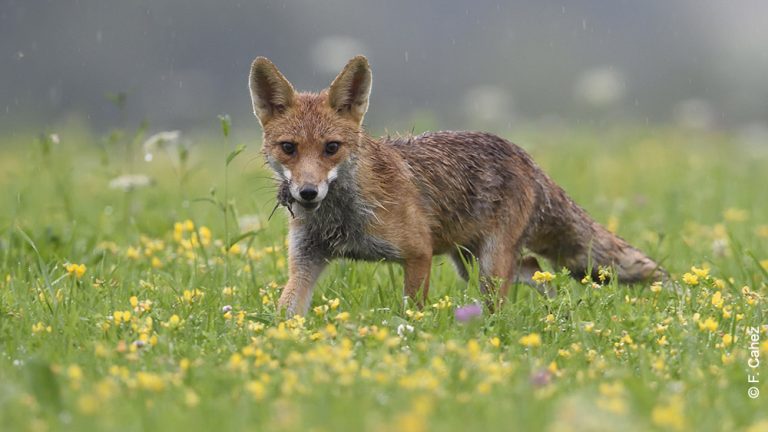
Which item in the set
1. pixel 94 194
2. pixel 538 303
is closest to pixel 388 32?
pixel 94 194

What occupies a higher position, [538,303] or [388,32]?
[388,32]

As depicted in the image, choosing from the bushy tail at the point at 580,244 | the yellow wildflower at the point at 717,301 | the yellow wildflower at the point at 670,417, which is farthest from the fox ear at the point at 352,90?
the yellow wildflower at the point at 670,417

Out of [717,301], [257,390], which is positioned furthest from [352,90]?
[257,390]

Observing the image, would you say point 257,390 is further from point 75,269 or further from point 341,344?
point 75,269

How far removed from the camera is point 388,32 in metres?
23.9

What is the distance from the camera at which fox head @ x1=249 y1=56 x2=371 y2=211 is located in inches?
218

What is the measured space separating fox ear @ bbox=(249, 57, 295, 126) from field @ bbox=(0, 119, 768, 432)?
0.76 ft

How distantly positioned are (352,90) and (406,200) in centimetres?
71

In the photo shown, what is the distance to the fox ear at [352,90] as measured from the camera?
5.90m

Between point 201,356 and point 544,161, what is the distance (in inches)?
327

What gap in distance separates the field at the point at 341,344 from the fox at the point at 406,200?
242 mm

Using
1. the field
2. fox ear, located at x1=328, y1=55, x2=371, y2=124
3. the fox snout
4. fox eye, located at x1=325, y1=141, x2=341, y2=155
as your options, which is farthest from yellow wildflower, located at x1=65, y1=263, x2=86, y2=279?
fox ear, located at x1=328, y1=55, x2=371, y2=124

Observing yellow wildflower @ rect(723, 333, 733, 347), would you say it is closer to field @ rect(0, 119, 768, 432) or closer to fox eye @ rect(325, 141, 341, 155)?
field @ rect(0, 119, 768, 432)

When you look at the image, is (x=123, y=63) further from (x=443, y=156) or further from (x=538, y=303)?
(x=538, y=303)
